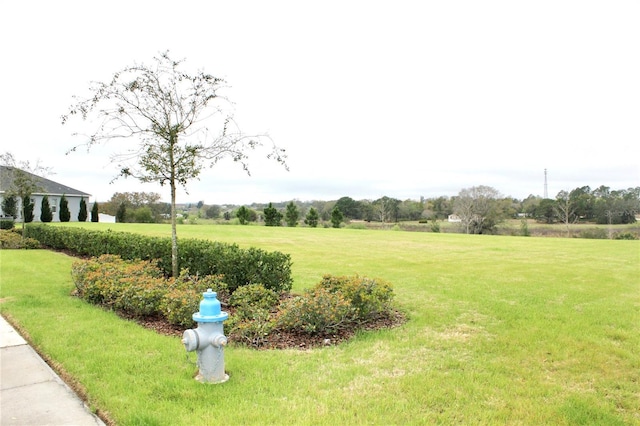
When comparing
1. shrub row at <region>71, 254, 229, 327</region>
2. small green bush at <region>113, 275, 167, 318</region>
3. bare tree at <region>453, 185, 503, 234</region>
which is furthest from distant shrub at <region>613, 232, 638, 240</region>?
small green bush at <region>113, 275, 167, 318</region>

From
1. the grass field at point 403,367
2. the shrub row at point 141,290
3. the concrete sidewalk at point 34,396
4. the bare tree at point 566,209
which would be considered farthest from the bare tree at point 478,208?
the concrete sidewalk at point 34,396

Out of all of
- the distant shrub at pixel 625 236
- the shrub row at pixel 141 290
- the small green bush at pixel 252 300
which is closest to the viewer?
the shrub row at pixel 141 290

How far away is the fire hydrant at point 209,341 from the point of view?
353cm

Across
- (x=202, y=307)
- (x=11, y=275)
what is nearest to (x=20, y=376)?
(x=202, y=307)

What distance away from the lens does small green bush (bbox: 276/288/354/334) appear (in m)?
5.04

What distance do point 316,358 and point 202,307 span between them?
1396 millimetres

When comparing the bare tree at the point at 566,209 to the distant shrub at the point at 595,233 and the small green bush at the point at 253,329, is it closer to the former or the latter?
the distant shrub at the point at 595,233

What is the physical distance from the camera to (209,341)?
3.54m

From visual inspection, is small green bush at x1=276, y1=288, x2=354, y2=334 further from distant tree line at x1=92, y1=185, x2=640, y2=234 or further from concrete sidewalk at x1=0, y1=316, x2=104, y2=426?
distant tree line at x1=92, y1=185, x2=640, y2=234

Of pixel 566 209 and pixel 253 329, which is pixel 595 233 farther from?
pixel 253 329

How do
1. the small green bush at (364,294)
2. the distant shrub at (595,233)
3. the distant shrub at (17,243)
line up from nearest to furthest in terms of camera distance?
1. the small green bush at (364,294)
2. the distant shrub at (17,243)
3. the distant shrub at (595,233)

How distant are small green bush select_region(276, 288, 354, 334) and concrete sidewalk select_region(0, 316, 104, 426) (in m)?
2.36

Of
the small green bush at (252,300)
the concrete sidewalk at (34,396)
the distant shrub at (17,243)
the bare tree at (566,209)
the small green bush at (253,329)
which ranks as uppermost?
the bare tree at (566,209)

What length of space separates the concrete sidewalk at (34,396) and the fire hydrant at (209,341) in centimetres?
87
